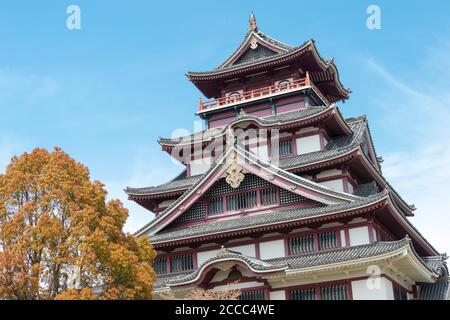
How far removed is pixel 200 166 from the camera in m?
42.7

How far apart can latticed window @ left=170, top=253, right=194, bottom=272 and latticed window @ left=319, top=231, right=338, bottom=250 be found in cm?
768

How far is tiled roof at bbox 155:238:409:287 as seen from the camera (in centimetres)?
3064

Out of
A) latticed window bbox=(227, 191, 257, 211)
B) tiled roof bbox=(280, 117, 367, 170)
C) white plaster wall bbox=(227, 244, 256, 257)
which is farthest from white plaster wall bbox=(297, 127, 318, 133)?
white plaster wall bbox=(227, 244, 256, 257)

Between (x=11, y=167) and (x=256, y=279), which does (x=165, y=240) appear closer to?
(x=256, y=279)

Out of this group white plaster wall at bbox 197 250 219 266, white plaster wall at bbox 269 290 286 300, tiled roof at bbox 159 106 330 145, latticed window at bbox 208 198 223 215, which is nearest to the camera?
white plaster wall at bbox 269 290 286 300

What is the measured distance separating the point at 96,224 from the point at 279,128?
2029 cm

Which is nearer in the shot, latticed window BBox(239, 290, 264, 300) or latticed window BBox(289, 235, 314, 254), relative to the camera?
latticed window BBox(239, 290, 264, 300)

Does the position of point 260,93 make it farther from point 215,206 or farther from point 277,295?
point 277,295

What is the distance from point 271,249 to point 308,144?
8.29 m

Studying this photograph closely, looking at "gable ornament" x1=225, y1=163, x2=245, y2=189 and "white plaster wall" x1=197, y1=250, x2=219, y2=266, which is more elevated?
"gable ornament" x1=225, y1=163, x2=245, y2=189

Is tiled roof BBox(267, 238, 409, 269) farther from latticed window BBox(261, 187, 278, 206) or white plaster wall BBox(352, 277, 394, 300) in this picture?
latticed window BBox(261, 187, 278, 206)

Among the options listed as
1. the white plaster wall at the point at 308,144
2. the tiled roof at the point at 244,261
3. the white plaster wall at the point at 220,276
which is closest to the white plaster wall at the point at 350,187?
the white plaster wall at the point at 308,144

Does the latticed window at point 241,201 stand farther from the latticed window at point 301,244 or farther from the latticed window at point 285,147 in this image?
the latticed window at point 285,147
